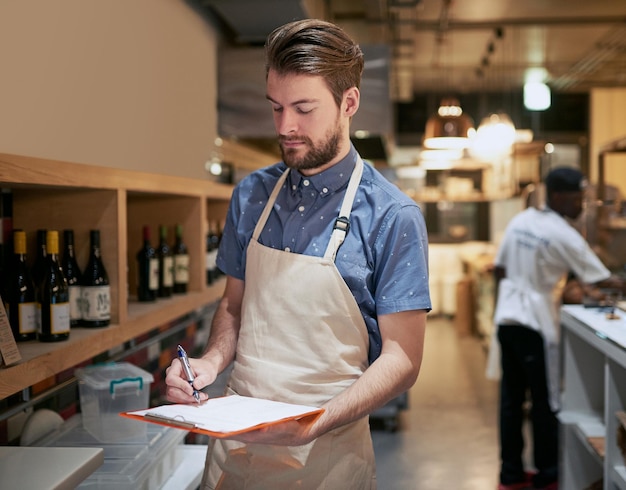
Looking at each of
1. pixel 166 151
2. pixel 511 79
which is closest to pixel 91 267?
pixel 166 151

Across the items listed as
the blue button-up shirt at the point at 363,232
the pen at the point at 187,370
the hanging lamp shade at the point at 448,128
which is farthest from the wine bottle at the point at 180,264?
the hanging lamp shade at the point at 448,128

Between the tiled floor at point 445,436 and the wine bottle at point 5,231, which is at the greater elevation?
the wine bottle at point 5,231

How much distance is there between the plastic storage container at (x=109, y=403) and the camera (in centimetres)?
219

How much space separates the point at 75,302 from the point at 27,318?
0.25 meters

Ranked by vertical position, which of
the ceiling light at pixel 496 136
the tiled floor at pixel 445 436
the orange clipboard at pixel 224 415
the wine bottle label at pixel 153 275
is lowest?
the tiled floor at pixel 445 436

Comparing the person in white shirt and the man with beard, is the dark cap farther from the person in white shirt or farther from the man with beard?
the man with beard

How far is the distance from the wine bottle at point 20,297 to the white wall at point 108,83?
295 millimetres

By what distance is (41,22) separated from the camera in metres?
2.21

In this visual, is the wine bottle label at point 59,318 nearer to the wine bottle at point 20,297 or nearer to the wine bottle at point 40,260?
the wine bottle at point 20,297

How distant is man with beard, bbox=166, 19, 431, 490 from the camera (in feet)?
5.22

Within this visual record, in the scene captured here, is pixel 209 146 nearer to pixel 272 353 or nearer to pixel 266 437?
pixel 272 353

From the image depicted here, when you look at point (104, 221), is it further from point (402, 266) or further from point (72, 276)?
point (402, 266)

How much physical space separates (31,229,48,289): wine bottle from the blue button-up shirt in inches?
25.5

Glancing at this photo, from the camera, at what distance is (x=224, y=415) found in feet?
4.62
